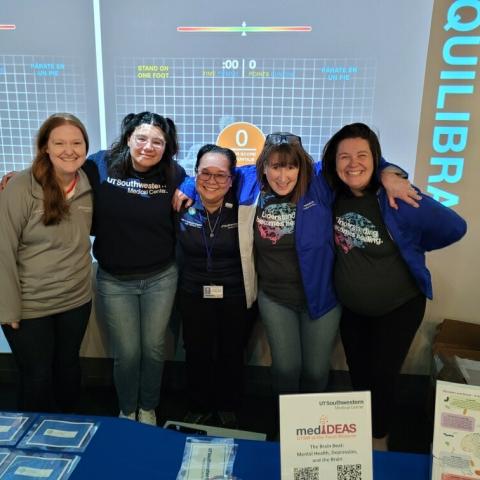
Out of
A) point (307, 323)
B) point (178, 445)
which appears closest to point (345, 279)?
point (307, 323)

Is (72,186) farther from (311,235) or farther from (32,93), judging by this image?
→ (311,235)

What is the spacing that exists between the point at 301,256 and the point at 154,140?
30.5 inches

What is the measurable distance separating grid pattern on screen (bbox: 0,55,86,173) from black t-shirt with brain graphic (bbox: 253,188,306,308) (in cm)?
119

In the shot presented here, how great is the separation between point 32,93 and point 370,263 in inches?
74.8

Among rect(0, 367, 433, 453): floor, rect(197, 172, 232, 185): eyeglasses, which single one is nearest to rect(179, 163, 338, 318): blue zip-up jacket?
rect(197, 172, 232, 185): eyeglasses

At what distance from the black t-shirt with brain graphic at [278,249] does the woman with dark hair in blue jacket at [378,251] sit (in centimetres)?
18

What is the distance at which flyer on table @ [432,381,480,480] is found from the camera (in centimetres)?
109

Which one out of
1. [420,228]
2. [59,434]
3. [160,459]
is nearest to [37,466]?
[59,434]

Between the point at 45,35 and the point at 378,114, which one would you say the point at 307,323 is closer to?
the point at 378,114

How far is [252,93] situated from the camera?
2.30 m

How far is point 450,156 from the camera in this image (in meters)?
2.25

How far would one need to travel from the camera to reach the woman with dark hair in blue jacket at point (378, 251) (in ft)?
5.56

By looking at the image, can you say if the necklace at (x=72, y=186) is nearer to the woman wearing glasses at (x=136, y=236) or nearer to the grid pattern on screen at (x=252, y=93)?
the woman wearing glasses at (x=136, y=236)

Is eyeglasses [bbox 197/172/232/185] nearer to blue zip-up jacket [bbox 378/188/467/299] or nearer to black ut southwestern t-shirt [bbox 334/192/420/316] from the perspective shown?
black ut southwestern t-shirt [bbox 334/192/420/316]
